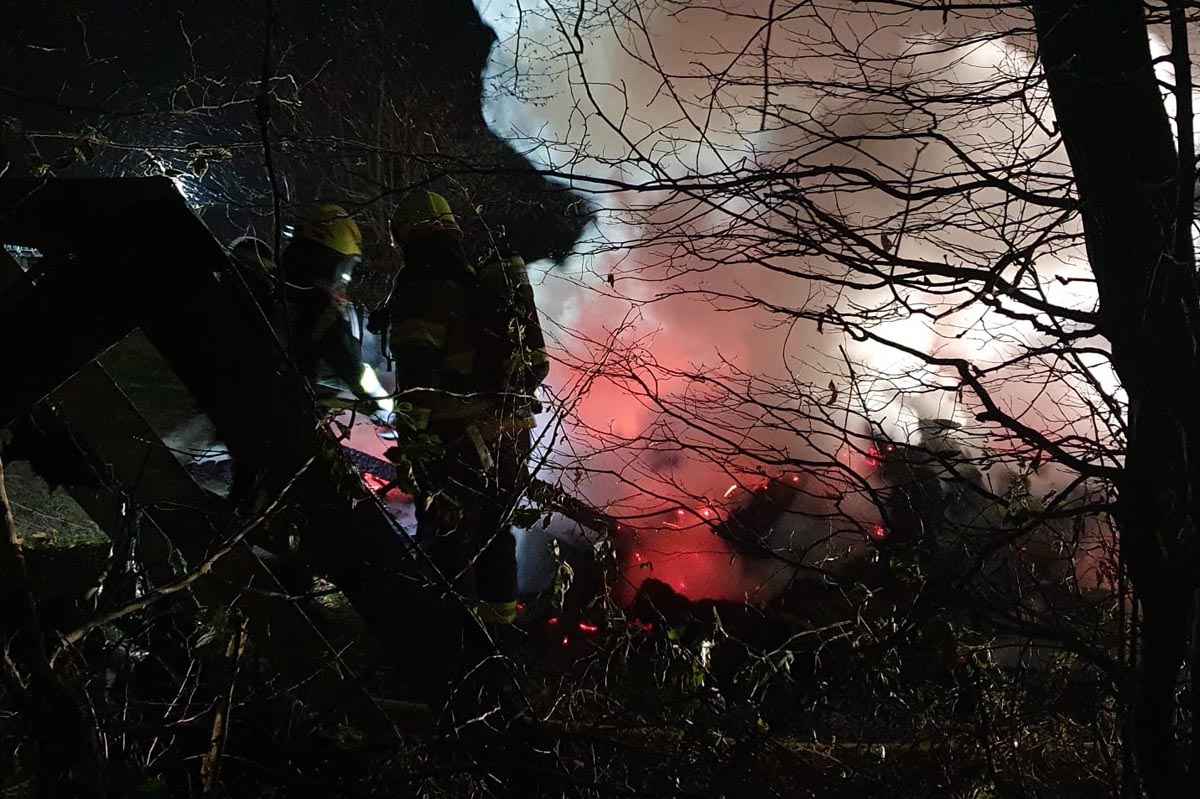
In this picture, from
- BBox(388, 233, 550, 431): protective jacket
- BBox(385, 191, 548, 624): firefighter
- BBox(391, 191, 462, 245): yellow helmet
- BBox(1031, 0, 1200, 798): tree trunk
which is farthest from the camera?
BBox(391, 191, 462, 245): yellow helmet

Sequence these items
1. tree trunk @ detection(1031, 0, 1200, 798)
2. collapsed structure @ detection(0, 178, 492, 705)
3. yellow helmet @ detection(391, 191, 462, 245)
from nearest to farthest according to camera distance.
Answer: collapsed structure @ detection(0, 178, 492, 705)
tree trunk @ detection(1031, 0, 1200, 798)
yellow helmet @ detection(391, 191, 462, 245)

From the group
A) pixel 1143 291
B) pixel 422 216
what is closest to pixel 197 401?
pixel 1143 291

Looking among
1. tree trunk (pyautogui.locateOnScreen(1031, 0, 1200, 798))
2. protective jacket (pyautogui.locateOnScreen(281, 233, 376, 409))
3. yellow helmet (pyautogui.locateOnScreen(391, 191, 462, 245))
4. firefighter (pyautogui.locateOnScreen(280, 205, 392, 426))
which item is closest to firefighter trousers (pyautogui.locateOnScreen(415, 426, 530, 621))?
firefighter (pyautogui.locateOnScreen(280, 205, 392, 426))

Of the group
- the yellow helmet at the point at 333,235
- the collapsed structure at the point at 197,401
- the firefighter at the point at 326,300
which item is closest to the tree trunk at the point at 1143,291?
the collapsed structure at the point at 197,401

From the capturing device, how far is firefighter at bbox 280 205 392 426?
399 cm

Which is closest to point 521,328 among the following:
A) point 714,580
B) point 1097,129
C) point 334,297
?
point 334,297

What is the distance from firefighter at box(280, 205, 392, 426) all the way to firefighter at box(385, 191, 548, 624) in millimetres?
281

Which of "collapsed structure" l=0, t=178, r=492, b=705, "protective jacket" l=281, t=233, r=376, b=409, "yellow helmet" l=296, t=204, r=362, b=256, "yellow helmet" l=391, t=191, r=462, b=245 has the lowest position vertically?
"collapsed structure" l=0, t=178, r=492, b=705

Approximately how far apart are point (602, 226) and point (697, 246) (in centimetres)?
67

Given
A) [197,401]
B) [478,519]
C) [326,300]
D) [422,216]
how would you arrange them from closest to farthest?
[197,401] → [478,519] → [326,300] → [422,216]

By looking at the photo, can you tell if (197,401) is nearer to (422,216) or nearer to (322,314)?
(322,314)

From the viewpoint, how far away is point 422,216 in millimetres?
4281

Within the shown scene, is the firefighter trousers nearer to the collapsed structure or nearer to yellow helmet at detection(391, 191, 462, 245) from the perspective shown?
the collapsed structure

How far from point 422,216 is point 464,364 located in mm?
950
